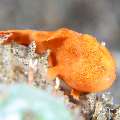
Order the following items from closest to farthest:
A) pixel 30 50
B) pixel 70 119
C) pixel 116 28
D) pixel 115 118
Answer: pixel 70 119 → pixel 30 50 → pixel 115 118 → pixel 116 28

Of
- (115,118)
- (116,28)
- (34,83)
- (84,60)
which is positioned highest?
(116,28)

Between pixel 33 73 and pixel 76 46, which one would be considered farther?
pixel 76 46

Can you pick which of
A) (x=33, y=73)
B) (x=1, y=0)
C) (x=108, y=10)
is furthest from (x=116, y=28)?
(x=33, y=73)

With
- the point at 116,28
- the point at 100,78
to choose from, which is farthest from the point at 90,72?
the point at 116,28

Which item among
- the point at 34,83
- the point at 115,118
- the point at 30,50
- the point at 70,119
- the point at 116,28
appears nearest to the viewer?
the point at 70,119

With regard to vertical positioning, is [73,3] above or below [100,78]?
above

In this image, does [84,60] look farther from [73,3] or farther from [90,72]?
[73,3]

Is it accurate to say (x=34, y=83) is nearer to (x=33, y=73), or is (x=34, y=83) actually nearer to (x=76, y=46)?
(x=33, y=73)
